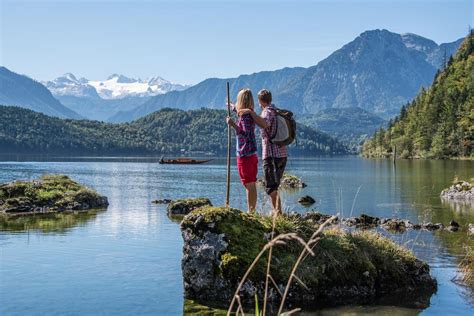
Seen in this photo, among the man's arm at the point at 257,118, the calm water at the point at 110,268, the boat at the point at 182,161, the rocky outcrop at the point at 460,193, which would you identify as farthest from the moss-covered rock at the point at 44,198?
the boat at the point at 182,161

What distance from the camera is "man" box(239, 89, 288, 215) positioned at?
13023mm

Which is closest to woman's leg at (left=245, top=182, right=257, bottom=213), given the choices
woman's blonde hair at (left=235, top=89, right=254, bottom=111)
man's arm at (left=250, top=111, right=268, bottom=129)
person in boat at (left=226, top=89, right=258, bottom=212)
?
person in boat at (left=226, top=89, right=258, bottom=212)

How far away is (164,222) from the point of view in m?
25.9

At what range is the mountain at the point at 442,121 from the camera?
135m

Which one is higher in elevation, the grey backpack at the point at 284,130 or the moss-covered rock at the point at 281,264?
the grey backpack at the point at 284,130

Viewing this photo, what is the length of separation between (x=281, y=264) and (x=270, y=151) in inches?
115

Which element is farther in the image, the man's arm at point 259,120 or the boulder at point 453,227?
the boulder at point 453,227

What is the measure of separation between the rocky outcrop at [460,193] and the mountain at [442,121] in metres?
73.1

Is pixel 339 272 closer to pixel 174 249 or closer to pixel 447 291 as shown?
pixel 447 291

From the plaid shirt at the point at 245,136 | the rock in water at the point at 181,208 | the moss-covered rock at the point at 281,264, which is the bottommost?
the rock in water at the point at 181,208

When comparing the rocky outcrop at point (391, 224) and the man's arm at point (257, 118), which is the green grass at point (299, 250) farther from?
the rocky outcrop at point (391, 224)

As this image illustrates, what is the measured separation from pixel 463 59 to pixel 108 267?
17593 centimetres

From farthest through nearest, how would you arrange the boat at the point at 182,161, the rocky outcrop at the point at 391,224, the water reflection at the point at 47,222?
the boat at the point at 182,161
the rocky outcrop at the point at 391,224
the water reflection at the point at 47,222

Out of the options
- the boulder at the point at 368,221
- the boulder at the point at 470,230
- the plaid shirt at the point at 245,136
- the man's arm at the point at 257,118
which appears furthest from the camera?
the boulder at the point at 368,221
